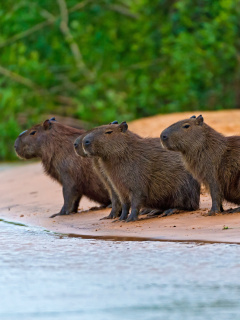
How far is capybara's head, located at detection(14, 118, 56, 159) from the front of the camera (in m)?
9.09

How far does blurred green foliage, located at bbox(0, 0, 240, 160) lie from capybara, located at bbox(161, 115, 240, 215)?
416 inches

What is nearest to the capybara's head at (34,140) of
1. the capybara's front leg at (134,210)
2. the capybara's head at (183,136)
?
the capybara's front leg at (134,210)

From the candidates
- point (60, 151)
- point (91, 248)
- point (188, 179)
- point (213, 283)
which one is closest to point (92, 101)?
point (60, 151)

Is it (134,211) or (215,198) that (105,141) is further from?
(215,198)

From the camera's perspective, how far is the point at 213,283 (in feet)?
15.9

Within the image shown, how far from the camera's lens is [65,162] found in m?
8.95

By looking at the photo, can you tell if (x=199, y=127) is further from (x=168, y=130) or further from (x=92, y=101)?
(x=92, y=101)

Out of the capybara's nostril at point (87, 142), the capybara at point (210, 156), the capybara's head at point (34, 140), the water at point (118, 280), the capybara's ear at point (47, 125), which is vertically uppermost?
the capybara's ear at point (47, 125)

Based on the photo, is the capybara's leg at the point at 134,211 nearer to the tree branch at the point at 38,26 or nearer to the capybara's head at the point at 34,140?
the capybara's head at the point at 34,140

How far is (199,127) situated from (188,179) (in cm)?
59

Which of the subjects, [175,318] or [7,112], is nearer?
[175,318]

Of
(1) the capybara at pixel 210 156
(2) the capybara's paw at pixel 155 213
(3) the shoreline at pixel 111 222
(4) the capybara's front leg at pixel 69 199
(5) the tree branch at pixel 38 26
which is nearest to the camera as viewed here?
(3) the shoreline at pixel 111 222

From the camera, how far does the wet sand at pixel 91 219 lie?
21.8 ft

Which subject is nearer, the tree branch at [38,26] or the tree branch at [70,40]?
the tree branch at [70,40]
